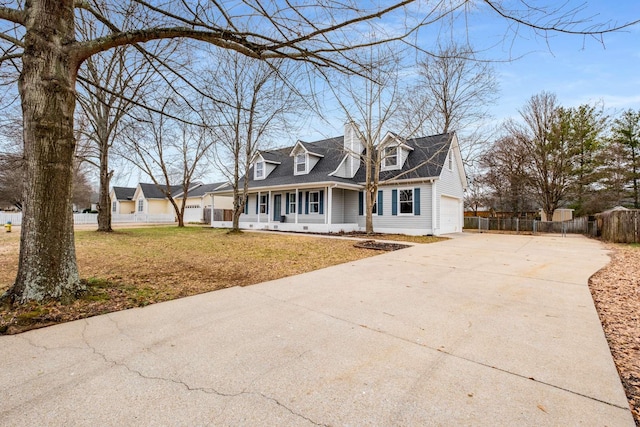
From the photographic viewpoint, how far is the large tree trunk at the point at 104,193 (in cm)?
1429

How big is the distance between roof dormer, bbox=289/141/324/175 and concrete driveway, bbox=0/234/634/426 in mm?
15354

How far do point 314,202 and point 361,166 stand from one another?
12.8 ft

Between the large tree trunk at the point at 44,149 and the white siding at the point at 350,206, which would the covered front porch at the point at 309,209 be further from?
the large tree trunk at the point at 44,149

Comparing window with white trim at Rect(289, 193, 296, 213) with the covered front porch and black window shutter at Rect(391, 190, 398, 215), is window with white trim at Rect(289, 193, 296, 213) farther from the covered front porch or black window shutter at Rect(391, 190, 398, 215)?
black window shutter at Rect(391, 190, 398, 215)

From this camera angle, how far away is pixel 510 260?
7512 mm

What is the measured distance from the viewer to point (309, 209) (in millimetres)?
17906

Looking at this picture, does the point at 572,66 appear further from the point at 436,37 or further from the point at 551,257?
the point at 551,257

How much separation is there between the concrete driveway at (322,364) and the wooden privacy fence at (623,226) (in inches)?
476

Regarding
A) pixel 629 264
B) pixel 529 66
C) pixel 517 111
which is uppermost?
pixel 517 111

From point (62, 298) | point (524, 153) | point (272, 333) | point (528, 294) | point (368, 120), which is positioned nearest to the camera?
point (272, 333)

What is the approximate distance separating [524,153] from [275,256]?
22372 mm

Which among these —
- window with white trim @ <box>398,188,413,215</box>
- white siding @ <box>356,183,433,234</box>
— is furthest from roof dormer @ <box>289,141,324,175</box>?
window with white trim @ <box>398,188,413,215</box>

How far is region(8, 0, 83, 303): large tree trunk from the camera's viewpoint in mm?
3459

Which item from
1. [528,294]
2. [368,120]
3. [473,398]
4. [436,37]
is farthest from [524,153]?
[473,398]
